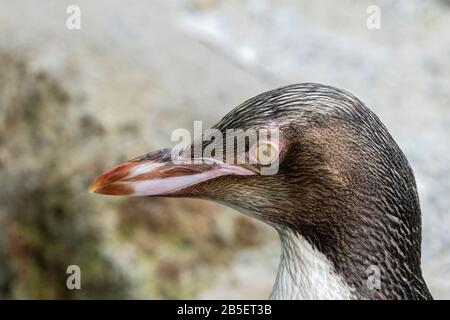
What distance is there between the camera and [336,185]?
251 centimetres

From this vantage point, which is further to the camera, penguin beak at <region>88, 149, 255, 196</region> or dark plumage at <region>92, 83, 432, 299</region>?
penguin beak at <region>88, 149, 255, 196</region>

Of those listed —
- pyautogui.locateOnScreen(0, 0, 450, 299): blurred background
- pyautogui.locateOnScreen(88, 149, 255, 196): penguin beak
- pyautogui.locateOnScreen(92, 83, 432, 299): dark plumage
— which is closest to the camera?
pyautogui.locateOnScreen(92, 83, 432, 299): dark plumage

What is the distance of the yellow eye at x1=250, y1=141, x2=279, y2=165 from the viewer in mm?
2520

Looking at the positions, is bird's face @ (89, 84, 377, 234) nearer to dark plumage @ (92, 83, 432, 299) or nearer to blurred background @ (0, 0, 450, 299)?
dark plumage @ (92, 83, 432, 299)

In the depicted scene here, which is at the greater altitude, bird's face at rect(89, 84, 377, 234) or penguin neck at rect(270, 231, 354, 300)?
bird's face at rect(89, 84, 377, 234)

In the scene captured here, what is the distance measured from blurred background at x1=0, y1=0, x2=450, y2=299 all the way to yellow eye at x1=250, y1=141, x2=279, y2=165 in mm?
2125

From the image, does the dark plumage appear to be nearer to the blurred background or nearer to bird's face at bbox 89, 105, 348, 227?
bird's face at bbox 89, 105, 348, 227

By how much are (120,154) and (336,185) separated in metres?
2.57

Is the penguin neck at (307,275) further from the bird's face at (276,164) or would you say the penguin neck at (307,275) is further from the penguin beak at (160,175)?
the penguin beak at (160,175)

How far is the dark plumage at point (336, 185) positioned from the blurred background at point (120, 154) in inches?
77.8

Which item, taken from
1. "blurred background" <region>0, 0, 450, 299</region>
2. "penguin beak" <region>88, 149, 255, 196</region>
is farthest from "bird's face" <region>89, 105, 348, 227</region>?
"blurred background" <region>0, 0, 450, 299</region>

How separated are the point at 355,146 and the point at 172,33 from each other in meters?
3.53

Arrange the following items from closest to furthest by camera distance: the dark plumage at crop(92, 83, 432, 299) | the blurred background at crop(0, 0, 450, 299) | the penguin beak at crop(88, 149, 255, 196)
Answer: the dark plumage at crop(92, 83, 432, 299), the penguin beak at crop(88, 149, 255, 196), the blurred background at crop(0, 0, 450, 299)

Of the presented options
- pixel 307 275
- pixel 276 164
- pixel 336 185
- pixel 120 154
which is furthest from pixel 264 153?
pixel 120 154
